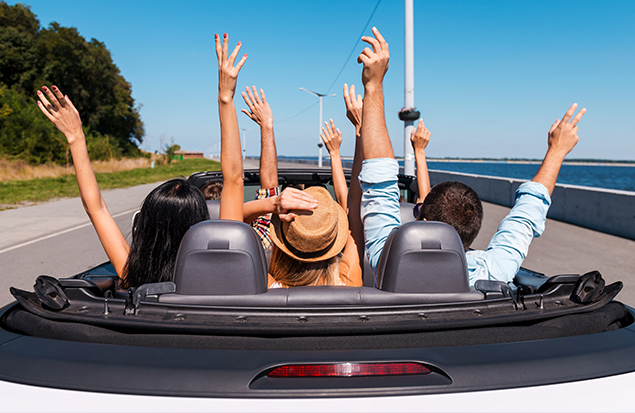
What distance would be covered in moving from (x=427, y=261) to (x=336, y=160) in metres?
2.13

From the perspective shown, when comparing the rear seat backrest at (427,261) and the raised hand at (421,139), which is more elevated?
the raised hand at (421,139)

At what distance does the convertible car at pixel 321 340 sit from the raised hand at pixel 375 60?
0.83 m

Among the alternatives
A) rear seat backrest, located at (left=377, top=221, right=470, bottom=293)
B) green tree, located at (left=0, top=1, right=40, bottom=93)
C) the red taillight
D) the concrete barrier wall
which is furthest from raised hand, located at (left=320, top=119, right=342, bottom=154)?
green tree, located at (left=0, top=1, right=40, bottom=93)

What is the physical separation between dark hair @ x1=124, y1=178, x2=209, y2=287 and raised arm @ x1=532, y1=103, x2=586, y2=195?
1.79 metres

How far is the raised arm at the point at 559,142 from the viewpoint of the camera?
227cm

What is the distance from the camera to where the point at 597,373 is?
1312 mm

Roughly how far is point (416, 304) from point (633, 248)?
9.45 m

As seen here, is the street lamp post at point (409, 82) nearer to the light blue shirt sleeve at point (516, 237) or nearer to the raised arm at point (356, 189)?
the raised arm at point (356, 189)

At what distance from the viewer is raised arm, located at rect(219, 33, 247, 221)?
2.68 metres

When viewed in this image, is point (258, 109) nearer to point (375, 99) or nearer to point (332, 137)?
point (332, 137)

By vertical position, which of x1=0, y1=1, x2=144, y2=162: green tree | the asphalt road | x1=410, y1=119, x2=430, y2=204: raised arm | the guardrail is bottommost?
the asphalt road

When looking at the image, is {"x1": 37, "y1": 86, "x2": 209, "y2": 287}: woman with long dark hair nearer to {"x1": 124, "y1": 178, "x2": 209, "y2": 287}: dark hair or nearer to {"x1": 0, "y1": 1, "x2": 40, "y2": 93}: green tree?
{"x1": 124, "y1": 178, "x2": 209, "y2": 287}: dark hair

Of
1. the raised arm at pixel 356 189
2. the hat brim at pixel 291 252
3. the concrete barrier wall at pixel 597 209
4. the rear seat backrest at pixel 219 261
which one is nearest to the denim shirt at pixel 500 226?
the hat brim at pixel 291 252

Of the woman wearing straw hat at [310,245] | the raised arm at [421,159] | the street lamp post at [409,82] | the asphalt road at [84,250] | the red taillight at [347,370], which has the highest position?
the street lamp post at [409,82]
